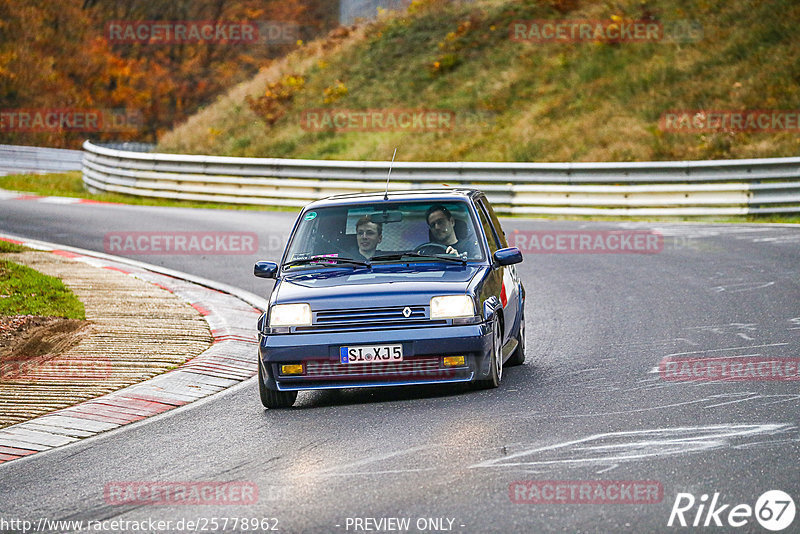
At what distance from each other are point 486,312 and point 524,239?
11.5 metres

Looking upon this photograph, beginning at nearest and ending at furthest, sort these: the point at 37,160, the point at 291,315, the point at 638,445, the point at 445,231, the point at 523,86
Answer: the point at 638,445, the point at 291,315, the point at 445,231, the point at 523,86, the point at 37,160

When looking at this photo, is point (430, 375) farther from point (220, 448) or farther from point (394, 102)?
point (394, 102)

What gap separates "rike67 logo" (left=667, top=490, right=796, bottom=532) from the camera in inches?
205

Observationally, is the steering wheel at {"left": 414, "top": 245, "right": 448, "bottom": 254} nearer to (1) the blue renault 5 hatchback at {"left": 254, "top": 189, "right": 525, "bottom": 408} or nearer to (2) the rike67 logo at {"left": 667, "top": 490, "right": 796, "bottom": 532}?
(1) the blue renault 5 hatchback at {"left": 254, "top": 189, "right": 525, "bottom": 408}

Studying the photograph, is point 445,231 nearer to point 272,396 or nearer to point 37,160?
point 272,396

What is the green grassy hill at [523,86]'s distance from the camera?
29.8 meters

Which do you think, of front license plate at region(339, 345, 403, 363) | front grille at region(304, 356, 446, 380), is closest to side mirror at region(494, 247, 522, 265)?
front grille at region(304, 356, 446, 380)

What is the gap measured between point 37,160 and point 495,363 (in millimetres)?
37137

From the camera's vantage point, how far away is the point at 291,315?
27.0 feet

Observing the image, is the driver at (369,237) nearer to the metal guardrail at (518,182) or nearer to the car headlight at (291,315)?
the car headlight at (291,315)

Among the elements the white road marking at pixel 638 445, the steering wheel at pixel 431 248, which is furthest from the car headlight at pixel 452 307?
the white road marking at pixel 638 445

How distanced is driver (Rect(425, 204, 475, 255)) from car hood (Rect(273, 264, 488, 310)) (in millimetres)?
370

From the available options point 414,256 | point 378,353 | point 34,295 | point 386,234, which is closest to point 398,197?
point 386,234

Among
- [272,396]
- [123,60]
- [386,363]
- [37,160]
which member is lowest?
[272,396]
